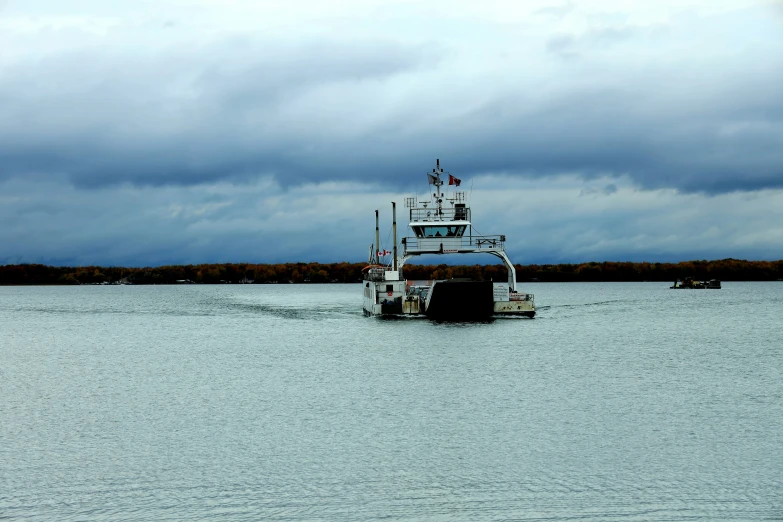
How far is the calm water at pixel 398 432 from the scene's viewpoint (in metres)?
17.0

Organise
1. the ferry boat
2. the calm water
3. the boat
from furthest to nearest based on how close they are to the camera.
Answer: the boat
the ferry boat
the calm water

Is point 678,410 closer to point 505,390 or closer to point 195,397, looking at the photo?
point 505,390

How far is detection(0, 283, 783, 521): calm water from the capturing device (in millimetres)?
17047

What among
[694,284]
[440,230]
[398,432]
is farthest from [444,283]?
[694,284]

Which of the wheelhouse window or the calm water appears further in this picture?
the wheelhouse window

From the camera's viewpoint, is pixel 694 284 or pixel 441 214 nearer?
pixel 441 214

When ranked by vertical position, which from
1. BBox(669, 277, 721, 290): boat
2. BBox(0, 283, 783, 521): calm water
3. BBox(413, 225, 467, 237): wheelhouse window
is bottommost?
BBox(0, 283, 783, 521): calm water

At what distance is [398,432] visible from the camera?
2398 centimetres

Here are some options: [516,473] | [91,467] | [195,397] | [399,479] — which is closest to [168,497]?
[91,467]

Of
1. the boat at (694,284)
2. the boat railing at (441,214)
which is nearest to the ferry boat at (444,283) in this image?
the boat railing at (441,214)

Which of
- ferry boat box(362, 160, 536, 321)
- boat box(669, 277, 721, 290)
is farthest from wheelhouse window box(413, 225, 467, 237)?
boat box(669, 277, 721, 290)

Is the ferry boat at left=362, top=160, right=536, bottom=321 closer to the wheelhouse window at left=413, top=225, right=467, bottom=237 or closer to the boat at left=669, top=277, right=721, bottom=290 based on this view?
the wheelhouse window at left=413, top=225, right=467, bottom=237

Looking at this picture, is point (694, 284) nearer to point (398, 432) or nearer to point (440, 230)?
point (440, 230)

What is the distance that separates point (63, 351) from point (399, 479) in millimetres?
40032
